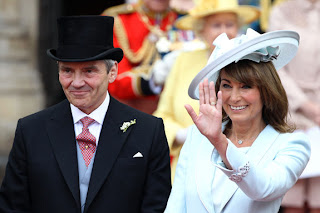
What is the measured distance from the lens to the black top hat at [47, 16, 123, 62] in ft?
12.2

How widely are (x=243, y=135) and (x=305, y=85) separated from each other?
202cm

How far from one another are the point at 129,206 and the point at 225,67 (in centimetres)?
82

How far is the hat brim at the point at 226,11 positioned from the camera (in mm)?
5184

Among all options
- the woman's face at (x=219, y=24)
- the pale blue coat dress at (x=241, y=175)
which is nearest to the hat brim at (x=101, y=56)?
the pale blue coat dress at (x=241, y=175)

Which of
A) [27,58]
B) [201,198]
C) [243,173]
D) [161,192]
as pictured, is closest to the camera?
[243,173]

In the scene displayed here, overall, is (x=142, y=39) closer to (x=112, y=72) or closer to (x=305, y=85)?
(x=305, y=85)

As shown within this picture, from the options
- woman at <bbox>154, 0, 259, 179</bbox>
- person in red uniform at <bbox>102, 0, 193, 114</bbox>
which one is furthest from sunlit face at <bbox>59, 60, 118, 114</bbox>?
person in red uniform at <bbox>102, 0, 193, 114</bbox>

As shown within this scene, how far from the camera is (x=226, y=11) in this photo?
520 centimetres

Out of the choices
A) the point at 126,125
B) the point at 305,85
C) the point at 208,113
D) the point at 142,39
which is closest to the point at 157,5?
the point at 142,39

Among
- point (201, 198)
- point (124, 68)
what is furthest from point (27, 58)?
point (201, 198)

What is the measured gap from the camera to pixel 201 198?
348cm

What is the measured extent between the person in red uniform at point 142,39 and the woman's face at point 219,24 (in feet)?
2.10

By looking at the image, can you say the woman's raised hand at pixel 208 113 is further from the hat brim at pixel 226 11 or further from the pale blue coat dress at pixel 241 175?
the hat brim at pixel 226 11

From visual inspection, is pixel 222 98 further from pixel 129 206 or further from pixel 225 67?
pixel 129 206
